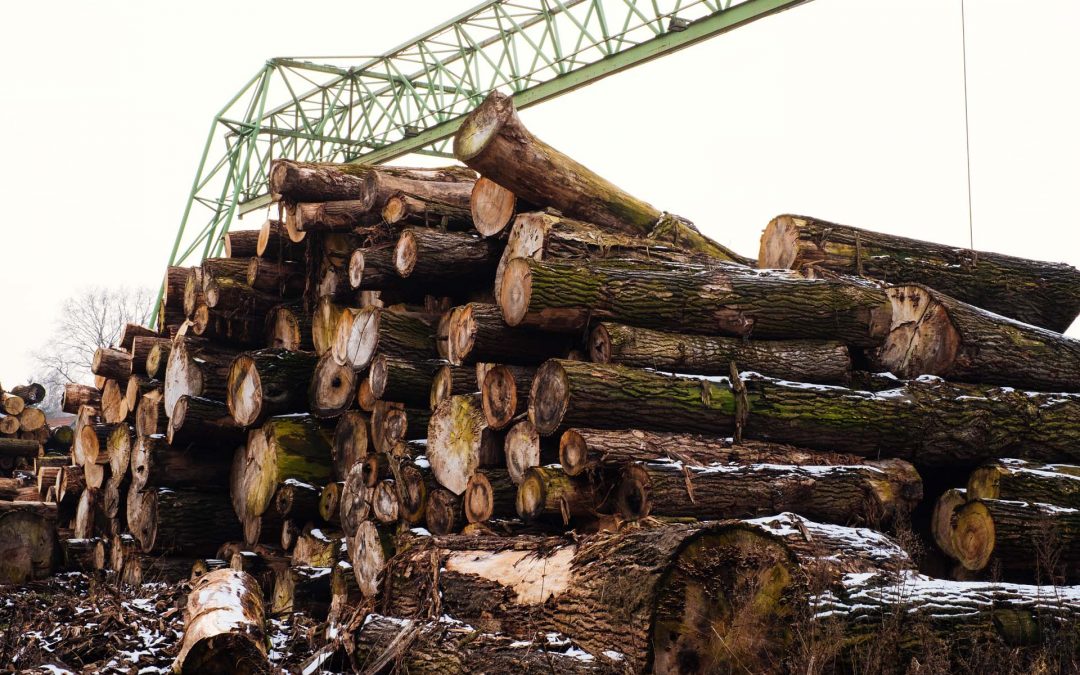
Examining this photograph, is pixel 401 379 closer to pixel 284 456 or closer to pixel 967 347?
pixel 284 456

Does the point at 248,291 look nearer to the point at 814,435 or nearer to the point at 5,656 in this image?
the point at 5,656

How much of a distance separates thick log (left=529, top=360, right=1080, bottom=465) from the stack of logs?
0.8 inches

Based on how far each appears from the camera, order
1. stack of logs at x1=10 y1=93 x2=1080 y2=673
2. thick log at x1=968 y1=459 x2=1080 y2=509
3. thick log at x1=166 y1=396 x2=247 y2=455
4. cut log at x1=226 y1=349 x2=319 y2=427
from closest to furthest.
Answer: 1. stack of logs at x1=10 y1=93 x2=1080 y2=673
2. thick log at x1=968 y1=459 x2=1080 y2=509
3. cut log at x1=226 y1=349 x2=319 y2=427
4. thick log at x1=166 y1=396 x2=247 y2=455

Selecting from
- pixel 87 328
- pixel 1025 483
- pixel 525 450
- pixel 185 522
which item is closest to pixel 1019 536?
pixel 1025 483

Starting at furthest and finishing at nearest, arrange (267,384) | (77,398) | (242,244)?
(77,398), (242,244), (267,384)

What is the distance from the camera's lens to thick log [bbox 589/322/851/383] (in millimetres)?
6812

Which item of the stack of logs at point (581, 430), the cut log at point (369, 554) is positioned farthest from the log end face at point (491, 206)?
the cut log at point (369, 554)

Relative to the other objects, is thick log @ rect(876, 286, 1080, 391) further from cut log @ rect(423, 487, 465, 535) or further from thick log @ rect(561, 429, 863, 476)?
cut log @ rect(423, 487, 465, 535)

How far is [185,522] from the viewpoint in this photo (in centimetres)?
984

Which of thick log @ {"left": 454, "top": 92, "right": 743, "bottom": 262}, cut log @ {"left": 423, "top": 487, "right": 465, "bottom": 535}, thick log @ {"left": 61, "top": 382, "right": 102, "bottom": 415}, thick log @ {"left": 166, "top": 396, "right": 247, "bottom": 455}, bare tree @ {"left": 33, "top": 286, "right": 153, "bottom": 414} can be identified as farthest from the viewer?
bare tree @ {"left": 33, "top": 286, "right": 153, "bottom": 414}

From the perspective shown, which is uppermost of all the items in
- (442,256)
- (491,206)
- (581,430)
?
(491,206)

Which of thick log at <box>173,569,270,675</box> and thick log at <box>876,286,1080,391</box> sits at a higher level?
thick log at <box>876,286,1080,391</box>

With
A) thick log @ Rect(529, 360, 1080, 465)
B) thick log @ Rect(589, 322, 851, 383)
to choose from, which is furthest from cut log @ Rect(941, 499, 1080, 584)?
thick log @ Rect(589, 322, 851, 383)

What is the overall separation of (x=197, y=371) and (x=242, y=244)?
1652mm
